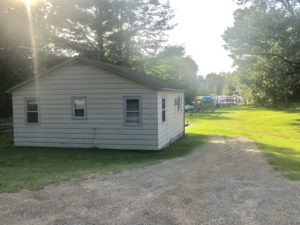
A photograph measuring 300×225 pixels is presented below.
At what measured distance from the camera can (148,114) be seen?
14.4 m

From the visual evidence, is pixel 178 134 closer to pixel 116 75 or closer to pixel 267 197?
pixel 116 75

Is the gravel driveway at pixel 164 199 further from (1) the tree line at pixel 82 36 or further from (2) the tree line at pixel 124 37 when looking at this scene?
(1) the tree line at pixel 82 36

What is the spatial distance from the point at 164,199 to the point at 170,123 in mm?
10031

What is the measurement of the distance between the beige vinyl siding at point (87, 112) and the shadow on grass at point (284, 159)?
4.61 m

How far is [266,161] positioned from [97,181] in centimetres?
636

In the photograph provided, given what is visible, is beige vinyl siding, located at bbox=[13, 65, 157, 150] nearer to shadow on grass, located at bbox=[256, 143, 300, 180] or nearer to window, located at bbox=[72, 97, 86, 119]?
window, located at bbox=[72, 97, 86, 119]

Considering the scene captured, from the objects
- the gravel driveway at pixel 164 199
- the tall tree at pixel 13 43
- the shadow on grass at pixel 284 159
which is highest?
the tall tree at pixel 13 43

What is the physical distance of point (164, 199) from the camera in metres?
7.18

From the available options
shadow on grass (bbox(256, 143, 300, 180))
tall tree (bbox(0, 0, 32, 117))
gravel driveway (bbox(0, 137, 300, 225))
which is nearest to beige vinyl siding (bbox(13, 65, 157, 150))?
gravel driveway (bbox(0, 137, 300, 225))

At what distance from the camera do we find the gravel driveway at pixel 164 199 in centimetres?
604

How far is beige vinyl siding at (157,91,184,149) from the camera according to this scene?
14880 millimetres

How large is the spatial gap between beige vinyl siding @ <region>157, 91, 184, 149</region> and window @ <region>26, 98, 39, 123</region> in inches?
221

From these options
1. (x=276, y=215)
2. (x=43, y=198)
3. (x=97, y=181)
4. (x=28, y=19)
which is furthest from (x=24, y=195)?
(x=28, y=19)

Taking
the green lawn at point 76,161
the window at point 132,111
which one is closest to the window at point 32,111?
the green lawn at point 76,161
